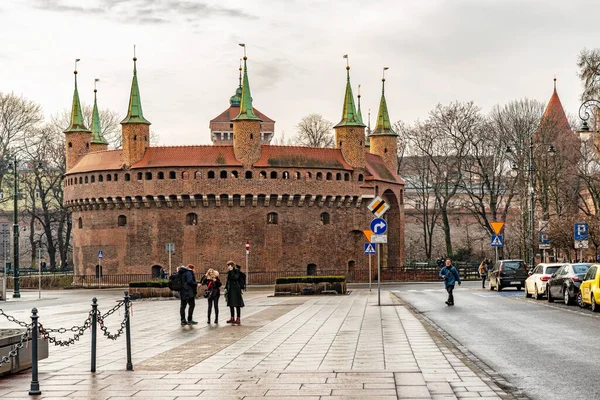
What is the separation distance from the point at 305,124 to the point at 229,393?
94.5 meters

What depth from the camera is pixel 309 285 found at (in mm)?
43875

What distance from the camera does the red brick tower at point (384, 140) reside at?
79.8 metres

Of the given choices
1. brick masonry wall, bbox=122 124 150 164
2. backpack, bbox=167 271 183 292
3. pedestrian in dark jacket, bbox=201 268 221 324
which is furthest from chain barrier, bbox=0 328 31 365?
brick masonry wall, bbox=122 124 150 164

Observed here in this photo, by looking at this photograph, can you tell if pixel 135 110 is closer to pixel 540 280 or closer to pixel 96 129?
pixel 96 129

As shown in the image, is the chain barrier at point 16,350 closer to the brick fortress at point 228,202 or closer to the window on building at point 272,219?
the brick fortress at point 228,202

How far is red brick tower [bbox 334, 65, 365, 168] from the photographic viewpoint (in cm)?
7088

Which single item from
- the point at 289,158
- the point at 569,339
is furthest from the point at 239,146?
the point at 569,339

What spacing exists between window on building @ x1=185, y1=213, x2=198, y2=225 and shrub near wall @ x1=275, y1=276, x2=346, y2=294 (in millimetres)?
24703

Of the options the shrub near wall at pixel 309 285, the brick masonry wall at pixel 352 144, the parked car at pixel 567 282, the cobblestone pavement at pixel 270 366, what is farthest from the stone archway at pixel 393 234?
the cobblestone pavement at pixel 270 366

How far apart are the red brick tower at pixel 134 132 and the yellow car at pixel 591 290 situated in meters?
45.4

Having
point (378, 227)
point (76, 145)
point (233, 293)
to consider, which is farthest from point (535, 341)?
point (76, 145)

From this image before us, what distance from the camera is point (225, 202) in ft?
221

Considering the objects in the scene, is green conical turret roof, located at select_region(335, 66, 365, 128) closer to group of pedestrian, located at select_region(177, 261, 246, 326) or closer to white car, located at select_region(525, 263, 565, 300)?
white car, located at select_region(525, 263, 565, 300)

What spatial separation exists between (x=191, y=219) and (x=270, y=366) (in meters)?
54.8
